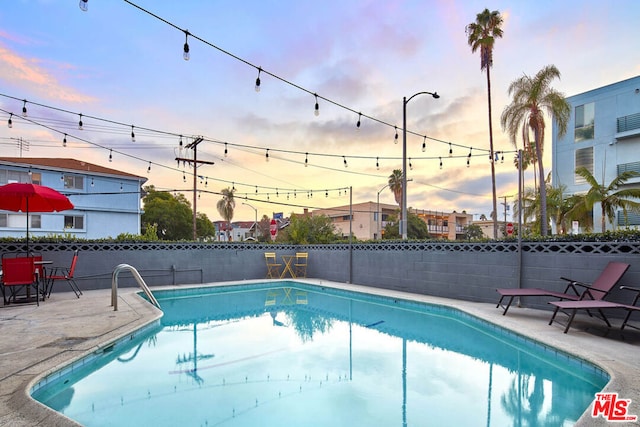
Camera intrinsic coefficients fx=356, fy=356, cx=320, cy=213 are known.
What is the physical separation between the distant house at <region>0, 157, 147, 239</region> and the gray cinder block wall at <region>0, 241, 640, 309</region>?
335 inches

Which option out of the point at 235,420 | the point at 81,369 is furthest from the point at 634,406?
the point at 81,369

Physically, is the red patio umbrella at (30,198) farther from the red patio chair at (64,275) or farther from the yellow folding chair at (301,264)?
the yellow folding chair at (301,264)

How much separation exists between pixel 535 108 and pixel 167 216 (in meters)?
29.0

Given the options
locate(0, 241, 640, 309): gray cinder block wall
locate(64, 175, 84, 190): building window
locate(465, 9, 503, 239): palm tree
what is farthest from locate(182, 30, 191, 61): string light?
locate(64, 175, 84, 190): building window

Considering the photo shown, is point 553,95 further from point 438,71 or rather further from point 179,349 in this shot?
point 179,349

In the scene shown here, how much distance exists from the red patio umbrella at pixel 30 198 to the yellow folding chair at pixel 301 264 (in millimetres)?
7343

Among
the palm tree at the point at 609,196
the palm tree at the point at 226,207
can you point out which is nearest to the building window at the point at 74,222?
the palm tree at the point at 609,196

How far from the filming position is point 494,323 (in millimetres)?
5559

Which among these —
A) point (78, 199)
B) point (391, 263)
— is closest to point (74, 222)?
point (78, 199)

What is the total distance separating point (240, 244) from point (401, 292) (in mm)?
5701

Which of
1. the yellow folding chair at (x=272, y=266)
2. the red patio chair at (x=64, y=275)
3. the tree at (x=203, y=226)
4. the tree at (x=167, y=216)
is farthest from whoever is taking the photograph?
the tree at (x=203, y=226)

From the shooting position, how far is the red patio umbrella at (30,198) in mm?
6332

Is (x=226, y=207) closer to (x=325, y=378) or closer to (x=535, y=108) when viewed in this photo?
(x=535, y=108)

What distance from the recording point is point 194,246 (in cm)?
1117
